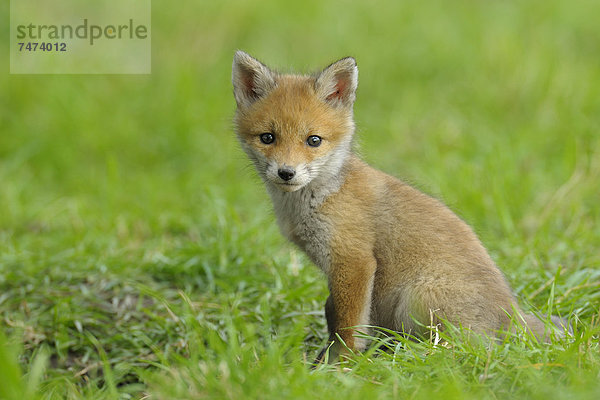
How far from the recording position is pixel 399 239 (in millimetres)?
4359

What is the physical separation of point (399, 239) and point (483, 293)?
1.93 feet

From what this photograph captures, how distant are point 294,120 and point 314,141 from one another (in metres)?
0.18

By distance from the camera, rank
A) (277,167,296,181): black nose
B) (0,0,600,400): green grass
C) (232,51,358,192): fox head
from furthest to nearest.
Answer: (232,51,358,192): fox head
(277,167,296,181): black nose
(0,0,600,400): green grass

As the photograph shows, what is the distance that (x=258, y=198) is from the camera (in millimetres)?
7652

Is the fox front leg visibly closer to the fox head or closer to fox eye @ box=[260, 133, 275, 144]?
the fox head

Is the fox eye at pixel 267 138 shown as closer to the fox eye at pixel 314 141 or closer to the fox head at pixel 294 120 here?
the fox head at pixel 294 120

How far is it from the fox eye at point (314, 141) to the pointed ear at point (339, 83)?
0.31 m

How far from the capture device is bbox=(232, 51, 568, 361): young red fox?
13.7 ft

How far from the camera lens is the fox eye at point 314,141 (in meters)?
4.32

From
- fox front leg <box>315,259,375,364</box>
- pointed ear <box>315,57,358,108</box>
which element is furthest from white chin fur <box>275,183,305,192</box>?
pointed ear <box>315,57,358,108</box>

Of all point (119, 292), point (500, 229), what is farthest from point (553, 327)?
point (119, 292)

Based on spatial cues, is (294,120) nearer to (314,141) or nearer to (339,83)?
(314,141)

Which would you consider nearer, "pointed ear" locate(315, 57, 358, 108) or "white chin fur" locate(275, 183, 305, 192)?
"white chin fur" locate(275, 183, 305, 192)

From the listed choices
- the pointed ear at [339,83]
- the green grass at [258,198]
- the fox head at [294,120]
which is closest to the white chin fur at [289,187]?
the fox head at [294,120]
